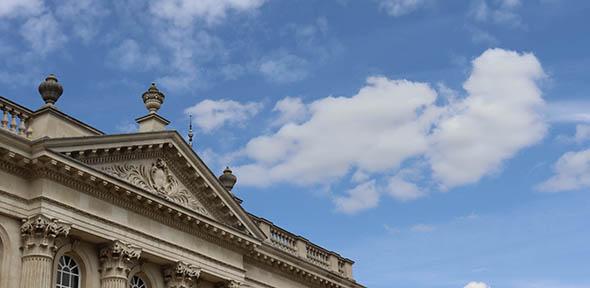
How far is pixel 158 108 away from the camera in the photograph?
27578mm

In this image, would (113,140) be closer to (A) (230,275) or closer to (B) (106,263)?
(B) (106,263)

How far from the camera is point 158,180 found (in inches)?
1035

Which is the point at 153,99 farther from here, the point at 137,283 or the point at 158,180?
the point at 137,283

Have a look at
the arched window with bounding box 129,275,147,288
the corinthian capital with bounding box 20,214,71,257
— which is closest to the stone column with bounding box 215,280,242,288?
the arched window with bounding box 129,275,147,288

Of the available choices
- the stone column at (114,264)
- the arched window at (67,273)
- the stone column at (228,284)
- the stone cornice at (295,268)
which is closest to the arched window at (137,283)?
the stone column at (114,264)

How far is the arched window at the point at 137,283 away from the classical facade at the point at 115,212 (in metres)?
0.03

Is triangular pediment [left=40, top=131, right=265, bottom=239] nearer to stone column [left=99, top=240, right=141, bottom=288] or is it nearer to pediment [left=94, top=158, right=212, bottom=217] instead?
pediment [left=94, top=158, right=212, bottom=217]

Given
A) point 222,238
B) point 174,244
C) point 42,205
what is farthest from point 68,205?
point 222,238

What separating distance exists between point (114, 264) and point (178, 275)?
2.72 meters

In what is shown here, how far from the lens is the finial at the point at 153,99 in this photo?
27.5m

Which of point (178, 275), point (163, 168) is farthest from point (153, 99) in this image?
point (178, 275)

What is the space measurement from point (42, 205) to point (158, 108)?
6487mm

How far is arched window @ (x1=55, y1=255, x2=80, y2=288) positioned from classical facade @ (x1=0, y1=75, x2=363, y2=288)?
3cm

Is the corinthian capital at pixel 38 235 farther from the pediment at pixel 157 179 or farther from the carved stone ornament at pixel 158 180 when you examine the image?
the carved stone ornament at pixel 158 180
